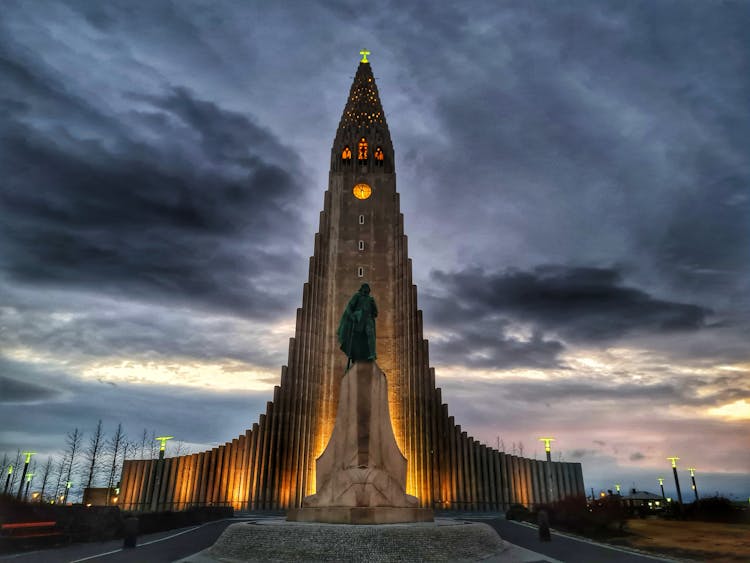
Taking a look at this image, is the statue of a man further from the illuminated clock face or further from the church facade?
the illuminated clock face

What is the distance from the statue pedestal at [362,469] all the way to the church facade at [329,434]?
21196 millimetres

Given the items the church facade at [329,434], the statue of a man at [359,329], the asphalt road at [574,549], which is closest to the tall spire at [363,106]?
the church facade at [329,434]

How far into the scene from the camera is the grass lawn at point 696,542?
41.8 ft

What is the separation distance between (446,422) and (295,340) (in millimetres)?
13134

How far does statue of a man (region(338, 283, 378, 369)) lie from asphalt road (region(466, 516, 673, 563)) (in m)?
7.44

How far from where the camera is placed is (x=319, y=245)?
4041 centimetres

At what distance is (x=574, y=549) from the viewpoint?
1400cm

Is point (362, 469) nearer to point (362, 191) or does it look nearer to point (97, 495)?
point (362, 191)

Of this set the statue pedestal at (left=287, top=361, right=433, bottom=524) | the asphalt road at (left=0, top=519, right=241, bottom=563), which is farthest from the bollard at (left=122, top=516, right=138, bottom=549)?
the statue pedestal at (left=287, top=361, right=433, bottom=524)

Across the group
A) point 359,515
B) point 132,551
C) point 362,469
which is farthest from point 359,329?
point 132,551

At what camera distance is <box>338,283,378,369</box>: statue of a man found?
47.3 ft

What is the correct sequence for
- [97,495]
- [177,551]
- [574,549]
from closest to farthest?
[177,551] → [574,549] → [97,495]

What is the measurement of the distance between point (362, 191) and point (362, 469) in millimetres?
32556

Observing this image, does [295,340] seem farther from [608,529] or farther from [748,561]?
A: [748,561]
